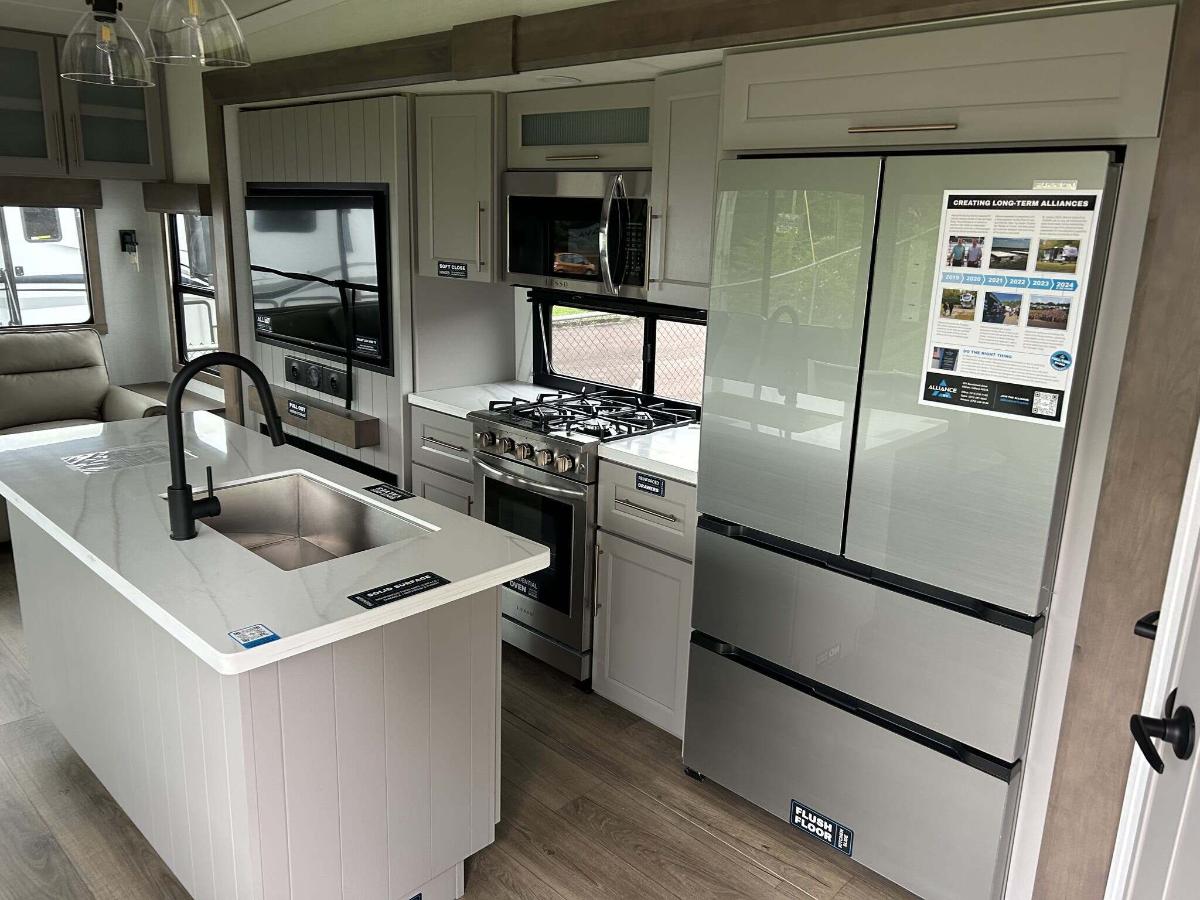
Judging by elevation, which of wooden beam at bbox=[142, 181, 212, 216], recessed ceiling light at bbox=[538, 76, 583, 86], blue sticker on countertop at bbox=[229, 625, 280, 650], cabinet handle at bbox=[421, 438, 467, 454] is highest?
recessed ceiling light at bbox=[538, 76, 583, 86]

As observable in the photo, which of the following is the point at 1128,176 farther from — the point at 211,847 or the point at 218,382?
the point at 218,382

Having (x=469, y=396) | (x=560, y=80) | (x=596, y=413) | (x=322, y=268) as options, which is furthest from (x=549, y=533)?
(x=322, y=268)

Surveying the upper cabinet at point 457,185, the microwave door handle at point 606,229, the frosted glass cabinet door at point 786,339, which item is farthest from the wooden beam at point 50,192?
the frosted glass cabinet door at point 786,339

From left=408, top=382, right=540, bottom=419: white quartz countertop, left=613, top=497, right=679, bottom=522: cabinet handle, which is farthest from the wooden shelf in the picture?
left=613, top=497, right=679, bottom=522: cabinet handle

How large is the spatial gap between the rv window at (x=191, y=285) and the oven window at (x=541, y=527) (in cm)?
295

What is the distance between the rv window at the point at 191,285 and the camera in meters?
5.49

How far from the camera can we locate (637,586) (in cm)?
309

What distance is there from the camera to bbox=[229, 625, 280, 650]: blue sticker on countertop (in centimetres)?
165

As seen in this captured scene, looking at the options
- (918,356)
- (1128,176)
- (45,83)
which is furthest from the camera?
(45,83)

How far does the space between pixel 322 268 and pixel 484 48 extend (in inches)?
60.8

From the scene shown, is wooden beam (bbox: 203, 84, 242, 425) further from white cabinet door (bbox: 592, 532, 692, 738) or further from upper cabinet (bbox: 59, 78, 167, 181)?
white cabinet door (bbox: 592, 532, 692, 738)

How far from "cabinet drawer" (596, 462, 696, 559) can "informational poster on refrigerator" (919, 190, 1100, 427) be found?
0.96 m

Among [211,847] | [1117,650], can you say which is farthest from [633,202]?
[211,847]

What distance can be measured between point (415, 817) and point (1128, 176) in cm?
209
